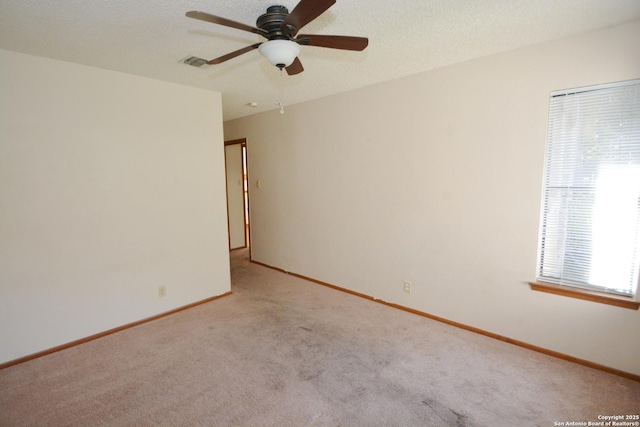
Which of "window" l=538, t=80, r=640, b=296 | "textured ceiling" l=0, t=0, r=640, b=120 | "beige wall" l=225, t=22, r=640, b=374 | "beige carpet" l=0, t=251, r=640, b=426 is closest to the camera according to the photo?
"textured ceiling" l=0, t=0, r=640, b=120

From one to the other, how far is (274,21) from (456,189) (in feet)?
6.77

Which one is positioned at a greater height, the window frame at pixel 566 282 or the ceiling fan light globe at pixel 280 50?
the ceiling fan light globe at pixel 280 50

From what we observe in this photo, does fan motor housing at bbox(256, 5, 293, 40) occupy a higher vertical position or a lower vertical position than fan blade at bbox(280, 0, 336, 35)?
higher

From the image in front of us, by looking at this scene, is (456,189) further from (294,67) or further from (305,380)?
(305,380)

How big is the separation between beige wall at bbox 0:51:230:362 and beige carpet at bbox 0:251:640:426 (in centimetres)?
38

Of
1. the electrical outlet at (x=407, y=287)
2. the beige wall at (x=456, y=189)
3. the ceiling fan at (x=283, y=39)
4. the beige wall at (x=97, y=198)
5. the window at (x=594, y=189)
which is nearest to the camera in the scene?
the ceiling fan at (x=283, y=39)

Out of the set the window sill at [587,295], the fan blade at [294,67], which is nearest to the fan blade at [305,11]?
the fan blade at [294,67]

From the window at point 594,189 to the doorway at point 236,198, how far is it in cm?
481

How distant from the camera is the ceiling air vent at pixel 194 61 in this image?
2.50 m

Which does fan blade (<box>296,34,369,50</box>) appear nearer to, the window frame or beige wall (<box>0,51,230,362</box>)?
the window frame

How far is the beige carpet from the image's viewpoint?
1890 millimetres

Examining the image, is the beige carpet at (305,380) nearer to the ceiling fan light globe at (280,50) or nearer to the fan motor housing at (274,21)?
the ceiling fan light globe at (280,50)

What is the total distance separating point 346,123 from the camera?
3.58m

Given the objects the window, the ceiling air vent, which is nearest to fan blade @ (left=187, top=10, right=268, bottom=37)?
the ceiling air vent
